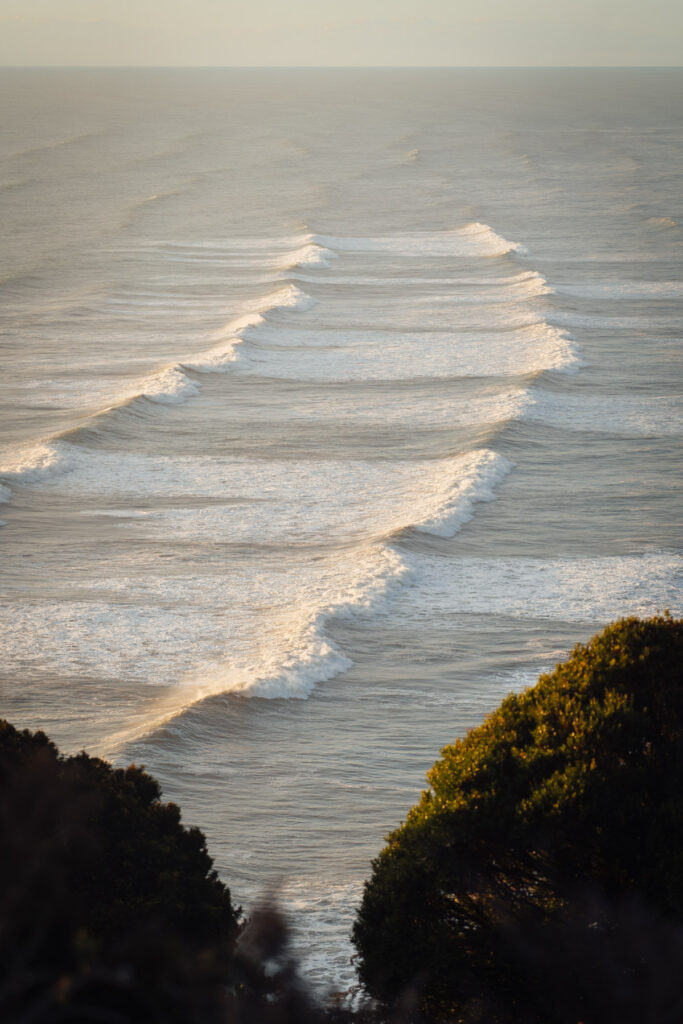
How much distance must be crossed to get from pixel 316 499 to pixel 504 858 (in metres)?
15.5

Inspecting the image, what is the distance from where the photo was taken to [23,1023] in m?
3.18

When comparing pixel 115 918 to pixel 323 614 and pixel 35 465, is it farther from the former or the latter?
pixel 35 465

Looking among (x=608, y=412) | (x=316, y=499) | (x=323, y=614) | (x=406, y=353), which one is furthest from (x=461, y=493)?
(x=406, y=353)

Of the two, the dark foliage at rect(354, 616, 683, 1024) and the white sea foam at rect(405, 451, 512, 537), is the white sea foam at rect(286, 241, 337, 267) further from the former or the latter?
the dark foliage at rect(354, 616, 683, 1024)

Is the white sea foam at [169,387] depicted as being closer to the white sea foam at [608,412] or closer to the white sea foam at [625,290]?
the white sea foam at [608,412]

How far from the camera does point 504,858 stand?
6.87 metres

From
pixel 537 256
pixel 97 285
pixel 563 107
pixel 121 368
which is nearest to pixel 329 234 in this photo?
pixel 537 256

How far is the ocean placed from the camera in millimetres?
12812

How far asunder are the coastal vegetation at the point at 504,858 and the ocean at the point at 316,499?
1.77 m

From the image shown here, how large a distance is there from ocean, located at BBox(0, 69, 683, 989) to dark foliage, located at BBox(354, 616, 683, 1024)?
5.60 ft

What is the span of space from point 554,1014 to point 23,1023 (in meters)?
4.28

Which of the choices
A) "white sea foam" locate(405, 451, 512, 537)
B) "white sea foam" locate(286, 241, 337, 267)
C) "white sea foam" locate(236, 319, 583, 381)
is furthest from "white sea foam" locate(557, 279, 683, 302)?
"white sea foam" locate(405, 451, 512, 537)

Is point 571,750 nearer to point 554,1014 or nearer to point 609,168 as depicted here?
point 554,1014

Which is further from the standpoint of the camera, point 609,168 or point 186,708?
point 609,168
